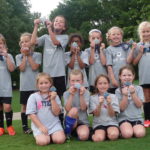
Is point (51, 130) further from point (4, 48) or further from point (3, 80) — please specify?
point (4, 48)

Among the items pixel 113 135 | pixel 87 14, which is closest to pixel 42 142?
pixel 113 135

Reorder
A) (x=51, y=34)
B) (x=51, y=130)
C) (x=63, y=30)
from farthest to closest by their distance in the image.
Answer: (x=63, y=30) → (x=51, y=34) → (x=51, y=130)

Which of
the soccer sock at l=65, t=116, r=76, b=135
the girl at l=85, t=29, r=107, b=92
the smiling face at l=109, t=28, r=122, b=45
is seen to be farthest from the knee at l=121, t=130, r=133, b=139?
the smiling face at l=109, t=28, r=122, b=45

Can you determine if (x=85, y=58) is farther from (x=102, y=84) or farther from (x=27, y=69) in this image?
(x=27, y=69)

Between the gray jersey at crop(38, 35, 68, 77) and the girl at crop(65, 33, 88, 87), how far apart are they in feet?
0.42

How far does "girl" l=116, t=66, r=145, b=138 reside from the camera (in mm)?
5969

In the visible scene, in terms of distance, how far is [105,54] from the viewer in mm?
6801

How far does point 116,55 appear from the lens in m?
6.79

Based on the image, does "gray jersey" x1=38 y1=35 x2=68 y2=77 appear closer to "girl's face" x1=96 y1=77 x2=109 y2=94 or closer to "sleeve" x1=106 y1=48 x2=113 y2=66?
"sleeve" x1=106 y1=48 x2=113 y2=66

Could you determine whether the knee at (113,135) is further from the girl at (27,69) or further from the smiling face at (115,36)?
the smiling face at (115,36)

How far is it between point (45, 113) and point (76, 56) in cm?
144

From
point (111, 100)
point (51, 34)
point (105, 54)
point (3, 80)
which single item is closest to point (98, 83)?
point (111, 100)

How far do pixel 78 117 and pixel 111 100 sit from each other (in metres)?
0.70

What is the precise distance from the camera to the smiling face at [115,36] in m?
6.77
